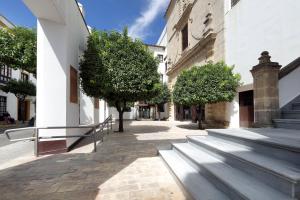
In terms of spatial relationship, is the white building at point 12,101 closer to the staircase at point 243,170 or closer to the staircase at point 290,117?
the staircase at point 243,170

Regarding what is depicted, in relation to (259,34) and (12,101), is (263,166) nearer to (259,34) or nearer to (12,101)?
(259,34)

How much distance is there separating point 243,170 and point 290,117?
307 cm

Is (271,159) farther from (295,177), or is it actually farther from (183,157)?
(183,157)

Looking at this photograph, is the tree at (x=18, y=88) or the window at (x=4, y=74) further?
the window at (x=4, y=74)

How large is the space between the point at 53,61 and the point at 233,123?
944cm

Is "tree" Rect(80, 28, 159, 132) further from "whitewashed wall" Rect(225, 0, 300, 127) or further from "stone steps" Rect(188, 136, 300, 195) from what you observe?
"stone steps" Rect(188, 136, 300, 195)

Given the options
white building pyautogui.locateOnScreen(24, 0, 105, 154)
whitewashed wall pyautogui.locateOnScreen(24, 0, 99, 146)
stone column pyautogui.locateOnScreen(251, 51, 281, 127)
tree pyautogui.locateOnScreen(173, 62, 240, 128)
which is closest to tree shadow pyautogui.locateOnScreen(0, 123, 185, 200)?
white building pyautogui.locateOnScreen(24, 0, 105, 154)

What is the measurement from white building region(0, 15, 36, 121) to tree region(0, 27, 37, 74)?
25.9ft

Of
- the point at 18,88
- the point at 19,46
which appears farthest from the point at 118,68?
the point at 18,88

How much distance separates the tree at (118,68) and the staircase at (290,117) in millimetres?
5289

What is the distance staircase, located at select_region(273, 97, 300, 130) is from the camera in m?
4.36

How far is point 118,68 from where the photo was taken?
8.45 m

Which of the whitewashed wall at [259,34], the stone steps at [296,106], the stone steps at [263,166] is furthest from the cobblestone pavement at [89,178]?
the whitewashed wall at [259,34]

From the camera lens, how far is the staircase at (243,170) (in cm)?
214
